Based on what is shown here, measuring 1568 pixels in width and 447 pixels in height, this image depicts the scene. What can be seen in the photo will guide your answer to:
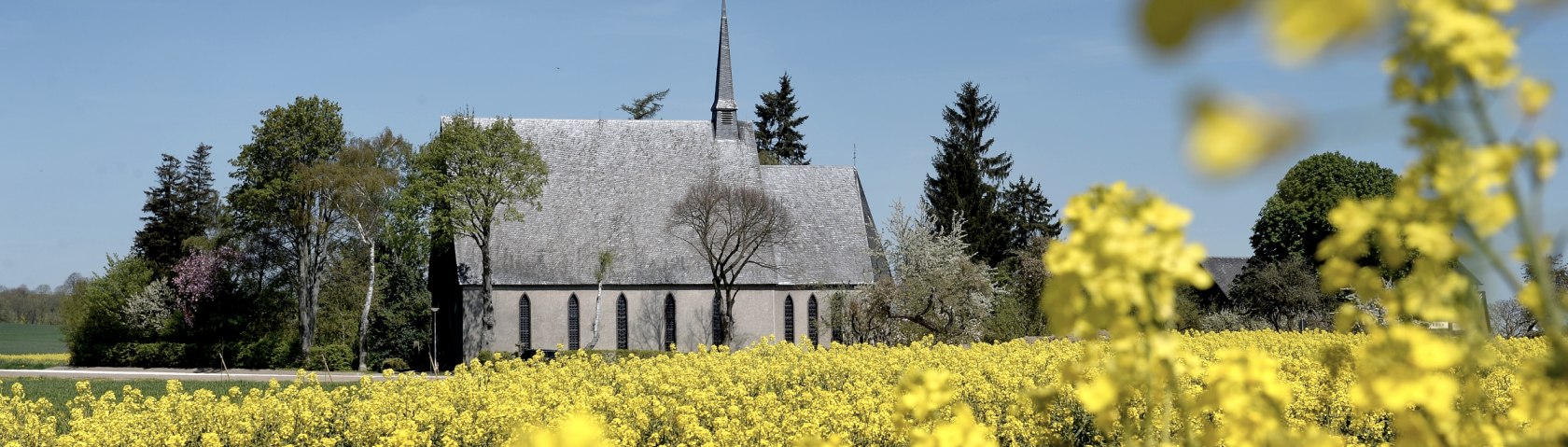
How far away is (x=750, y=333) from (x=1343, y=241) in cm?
3744

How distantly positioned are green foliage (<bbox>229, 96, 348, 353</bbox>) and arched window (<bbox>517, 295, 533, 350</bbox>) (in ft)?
22.4

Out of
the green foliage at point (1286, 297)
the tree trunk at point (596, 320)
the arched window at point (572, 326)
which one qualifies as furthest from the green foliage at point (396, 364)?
the green foliage at point (1286, 297)

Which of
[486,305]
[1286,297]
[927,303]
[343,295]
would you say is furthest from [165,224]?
[1286,297]

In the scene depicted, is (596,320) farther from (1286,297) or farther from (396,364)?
(1286,297)

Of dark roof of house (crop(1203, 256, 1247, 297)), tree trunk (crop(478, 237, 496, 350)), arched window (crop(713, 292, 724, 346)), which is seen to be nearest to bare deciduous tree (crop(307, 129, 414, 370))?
tree trunk (crop(478, 237, 496, 350))

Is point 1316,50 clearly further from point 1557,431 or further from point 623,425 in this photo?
point 623,425

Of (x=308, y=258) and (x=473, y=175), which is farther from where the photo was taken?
(x=308, y=258)

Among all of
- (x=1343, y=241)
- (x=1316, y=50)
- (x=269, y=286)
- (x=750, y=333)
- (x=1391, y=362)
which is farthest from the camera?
(x=269, y=286)

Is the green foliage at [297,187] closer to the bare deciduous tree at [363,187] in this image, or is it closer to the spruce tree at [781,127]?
the bare deciduous tree at [363,187]

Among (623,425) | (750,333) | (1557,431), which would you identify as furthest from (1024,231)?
(1557,431)

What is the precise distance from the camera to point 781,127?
57281mm

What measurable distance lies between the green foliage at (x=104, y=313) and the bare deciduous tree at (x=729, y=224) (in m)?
18.8

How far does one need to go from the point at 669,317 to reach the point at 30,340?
43.2 metres

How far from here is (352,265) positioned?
144 feet
